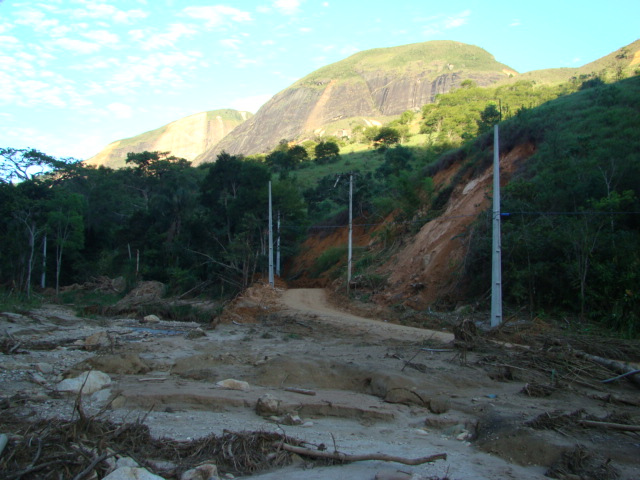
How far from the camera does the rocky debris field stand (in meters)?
4.92

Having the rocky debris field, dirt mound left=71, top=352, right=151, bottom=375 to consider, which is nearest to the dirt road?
the rocky debris field

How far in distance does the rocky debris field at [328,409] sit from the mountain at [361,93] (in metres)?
117

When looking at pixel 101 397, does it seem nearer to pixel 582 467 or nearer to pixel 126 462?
pixel 126 462

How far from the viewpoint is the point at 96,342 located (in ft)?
44.8

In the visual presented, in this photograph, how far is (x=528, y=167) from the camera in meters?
24.0

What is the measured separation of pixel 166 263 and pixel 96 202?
1566cm

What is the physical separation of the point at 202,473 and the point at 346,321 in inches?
562

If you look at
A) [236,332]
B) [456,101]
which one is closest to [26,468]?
[236,332]

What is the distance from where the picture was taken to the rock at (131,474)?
13.6 feet

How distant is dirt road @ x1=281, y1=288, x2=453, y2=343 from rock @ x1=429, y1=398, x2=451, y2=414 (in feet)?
18.3

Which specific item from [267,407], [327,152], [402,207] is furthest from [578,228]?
[327,152]

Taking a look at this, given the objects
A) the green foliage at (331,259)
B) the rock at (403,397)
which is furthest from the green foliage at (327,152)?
the rock at (403,397)

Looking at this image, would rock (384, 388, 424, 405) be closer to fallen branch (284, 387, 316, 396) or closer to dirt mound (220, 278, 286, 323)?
fallen branch (284, 387, 316, 396)

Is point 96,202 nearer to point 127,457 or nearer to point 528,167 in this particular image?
point 528,167
